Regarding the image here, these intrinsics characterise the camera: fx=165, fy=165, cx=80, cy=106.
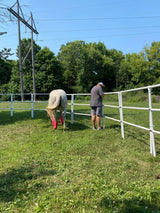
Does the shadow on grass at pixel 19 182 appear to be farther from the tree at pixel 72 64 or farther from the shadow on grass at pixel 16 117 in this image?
the tree at pixel 72 64

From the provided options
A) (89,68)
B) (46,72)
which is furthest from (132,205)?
(89,68)

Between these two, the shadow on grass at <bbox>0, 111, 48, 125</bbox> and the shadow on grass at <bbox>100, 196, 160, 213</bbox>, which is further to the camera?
the shadow on grass at <bbox>0, 111, 48, 125</bbox>

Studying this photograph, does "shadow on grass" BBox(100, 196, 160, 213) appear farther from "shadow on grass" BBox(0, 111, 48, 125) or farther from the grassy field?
"shadow on grass" BBox(0, 111, 48, 125)

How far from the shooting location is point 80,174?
2943mm

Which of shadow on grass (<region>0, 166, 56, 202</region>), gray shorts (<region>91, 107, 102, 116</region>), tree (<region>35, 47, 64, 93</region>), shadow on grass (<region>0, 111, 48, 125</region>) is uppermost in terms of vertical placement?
tree (<region>35, 47, 64, 93</region>)

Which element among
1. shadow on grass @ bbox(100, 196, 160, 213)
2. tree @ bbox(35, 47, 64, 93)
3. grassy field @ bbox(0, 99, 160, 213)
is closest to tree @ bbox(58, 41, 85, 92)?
tree @ bbox(35, 47, 64, 93)

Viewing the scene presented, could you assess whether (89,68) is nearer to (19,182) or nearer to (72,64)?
(72,64)

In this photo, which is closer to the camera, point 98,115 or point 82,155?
point 82,155

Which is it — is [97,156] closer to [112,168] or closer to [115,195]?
[112,168]

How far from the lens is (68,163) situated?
3.39 meters

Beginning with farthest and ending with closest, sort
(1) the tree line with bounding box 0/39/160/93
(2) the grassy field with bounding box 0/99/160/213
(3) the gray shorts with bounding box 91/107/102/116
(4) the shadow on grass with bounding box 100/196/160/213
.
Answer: (1) the tree line with bounding box 0/39/160/93 < (3) the gray shorts with bounding box 91/107/102/116 < (2) the grassy field with bounding box 0/99/160/213 < (4) the shadow on grass with bounding box 100/196/160/213

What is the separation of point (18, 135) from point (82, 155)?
295 cm

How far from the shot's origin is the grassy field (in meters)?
2.16

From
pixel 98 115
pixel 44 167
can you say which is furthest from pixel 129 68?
pixel 44 167
